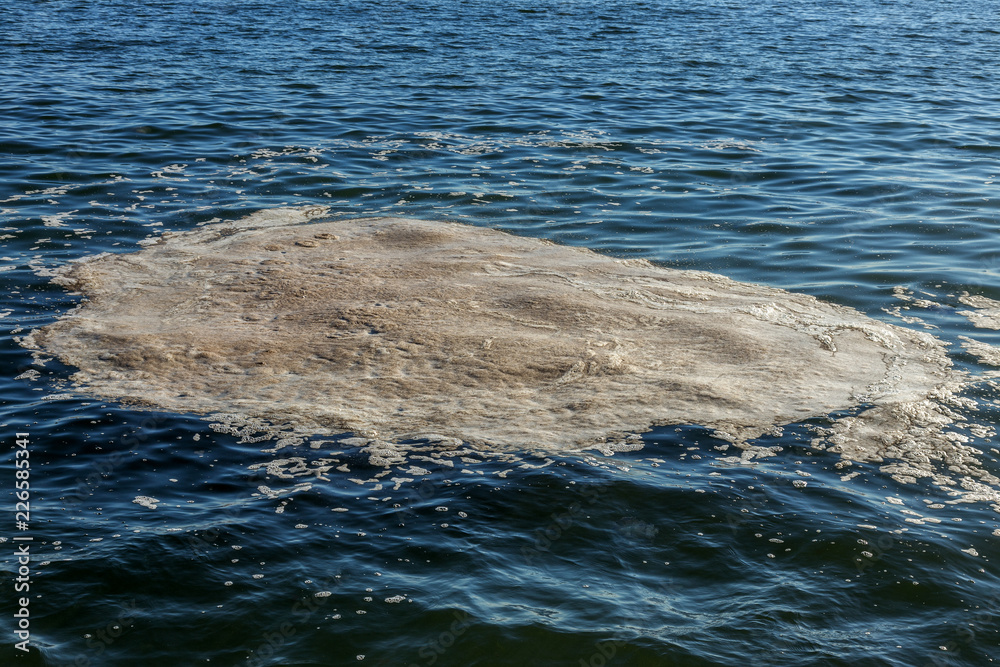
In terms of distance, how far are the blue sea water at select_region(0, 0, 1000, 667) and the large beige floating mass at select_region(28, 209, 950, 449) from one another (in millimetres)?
376

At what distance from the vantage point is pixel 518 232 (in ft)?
31.6

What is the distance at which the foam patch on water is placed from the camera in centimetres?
573

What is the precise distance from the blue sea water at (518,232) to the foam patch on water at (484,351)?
299mm

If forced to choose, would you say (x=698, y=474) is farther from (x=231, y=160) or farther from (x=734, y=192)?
(x=231, y=160)

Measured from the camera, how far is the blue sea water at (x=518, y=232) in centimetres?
407

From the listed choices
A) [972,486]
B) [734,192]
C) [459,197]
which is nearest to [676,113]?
[734,192]

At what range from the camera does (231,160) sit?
39.1 feet

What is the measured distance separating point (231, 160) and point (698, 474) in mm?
8795
